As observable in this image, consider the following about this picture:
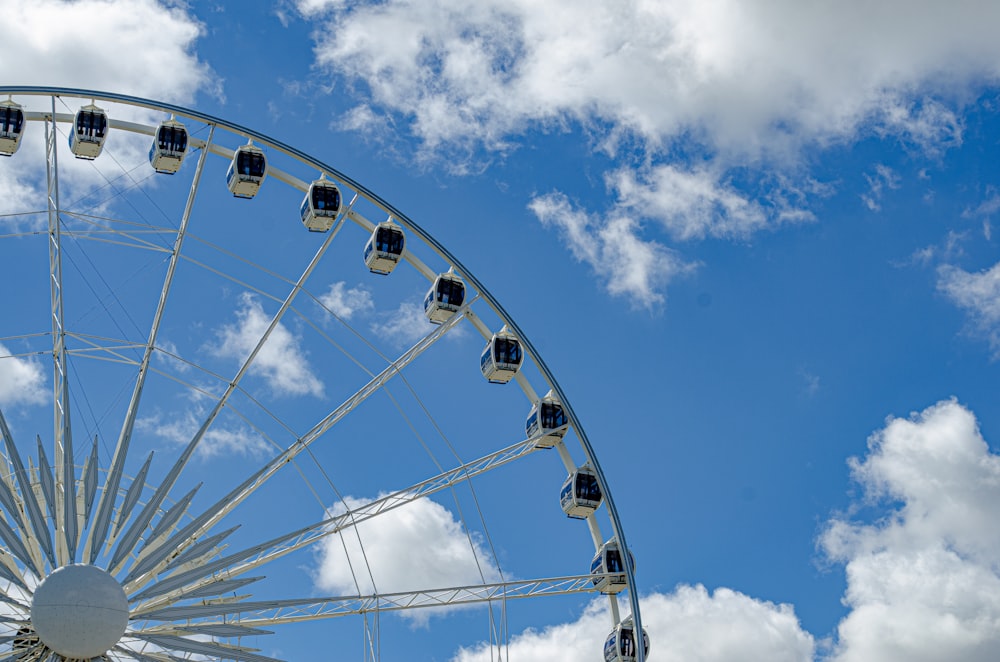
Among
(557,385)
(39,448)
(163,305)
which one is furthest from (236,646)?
(557,385)

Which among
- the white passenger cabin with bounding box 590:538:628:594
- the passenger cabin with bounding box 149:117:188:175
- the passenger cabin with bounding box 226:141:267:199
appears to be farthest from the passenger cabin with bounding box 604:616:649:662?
the passenger cabin with bounding box 149:117:188:175

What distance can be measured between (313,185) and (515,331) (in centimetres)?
627

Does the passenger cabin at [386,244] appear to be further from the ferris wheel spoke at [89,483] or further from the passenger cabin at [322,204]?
the ferris wheel spoke at [89,483]

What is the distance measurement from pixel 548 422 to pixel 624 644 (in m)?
5.65

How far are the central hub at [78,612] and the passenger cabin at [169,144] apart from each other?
11944 millimetres

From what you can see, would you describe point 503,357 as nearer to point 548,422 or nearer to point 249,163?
point 548,422

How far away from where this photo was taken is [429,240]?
116ft

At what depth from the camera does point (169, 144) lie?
→ 35094mm

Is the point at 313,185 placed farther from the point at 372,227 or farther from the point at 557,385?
the point at 557,385

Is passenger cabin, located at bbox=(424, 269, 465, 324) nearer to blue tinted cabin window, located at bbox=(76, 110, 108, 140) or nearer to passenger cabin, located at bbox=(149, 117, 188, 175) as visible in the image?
passenger cabin, located at bbox=(149, 117, 188, 175)

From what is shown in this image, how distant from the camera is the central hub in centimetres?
2659

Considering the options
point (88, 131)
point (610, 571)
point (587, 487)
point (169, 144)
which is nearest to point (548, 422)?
point (587, 487)

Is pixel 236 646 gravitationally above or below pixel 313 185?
below

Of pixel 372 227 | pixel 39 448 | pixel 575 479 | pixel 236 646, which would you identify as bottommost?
pixel 236 646
